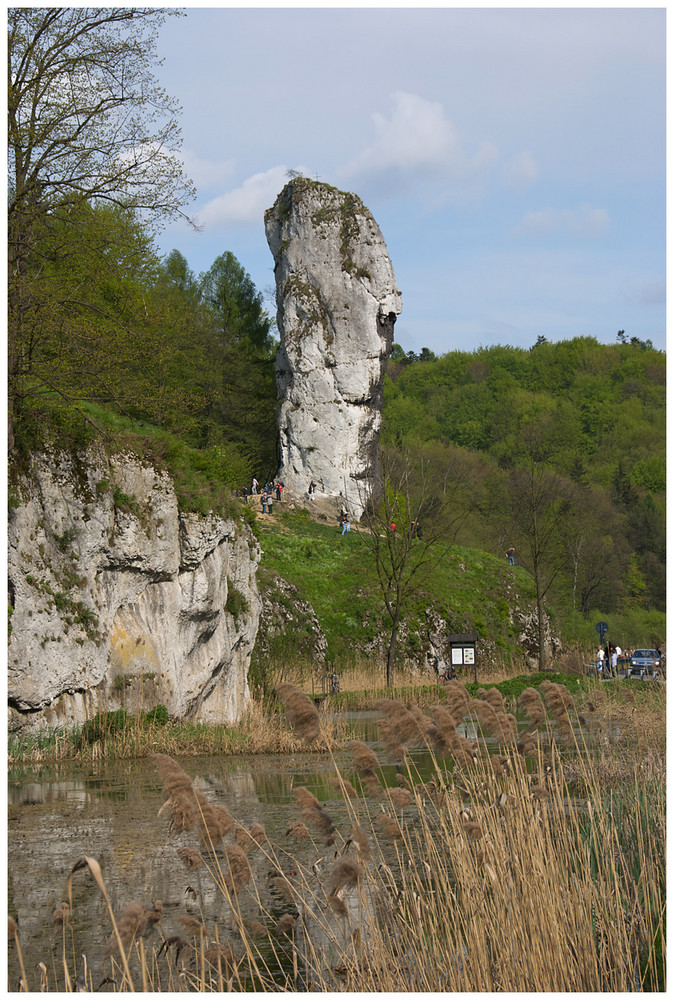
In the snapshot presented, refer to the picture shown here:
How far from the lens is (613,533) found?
60.8 m

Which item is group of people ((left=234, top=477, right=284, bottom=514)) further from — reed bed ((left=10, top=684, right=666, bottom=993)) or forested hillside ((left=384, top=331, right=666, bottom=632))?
reed bed ((left=10, top=684, right=666, bottom=993))

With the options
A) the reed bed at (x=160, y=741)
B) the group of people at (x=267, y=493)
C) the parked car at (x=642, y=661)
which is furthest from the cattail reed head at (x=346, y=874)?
the group of people at (x=267, y=493)

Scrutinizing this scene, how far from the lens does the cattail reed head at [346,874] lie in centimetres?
362

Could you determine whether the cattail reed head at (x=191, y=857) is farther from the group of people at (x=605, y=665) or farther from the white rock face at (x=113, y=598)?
the group of people at (x=605, y=665)

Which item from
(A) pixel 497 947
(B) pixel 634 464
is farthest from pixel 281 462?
(A) pixel 497 947

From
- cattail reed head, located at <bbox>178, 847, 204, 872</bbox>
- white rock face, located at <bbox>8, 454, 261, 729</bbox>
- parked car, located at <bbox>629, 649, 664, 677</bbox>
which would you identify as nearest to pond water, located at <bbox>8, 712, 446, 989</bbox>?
cattail reed head, located at <bbox>178, 847, 204, 872</bbox>

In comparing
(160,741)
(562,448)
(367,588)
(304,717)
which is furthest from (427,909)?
(562,448)

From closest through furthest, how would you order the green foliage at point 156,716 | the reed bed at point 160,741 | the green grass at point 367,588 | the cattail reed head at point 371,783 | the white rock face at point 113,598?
the cattail reed head at point 371,783, the reed bed at point 160,741, the white rock face at point 113,598, the green foliage at point 156,716, the green grass at point 367,588

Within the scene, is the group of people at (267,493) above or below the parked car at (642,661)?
above

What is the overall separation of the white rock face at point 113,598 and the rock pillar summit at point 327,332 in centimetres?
3211

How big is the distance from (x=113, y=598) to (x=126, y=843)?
Result: 8117mm

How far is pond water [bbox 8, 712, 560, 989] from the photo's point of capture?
6031 millimetres

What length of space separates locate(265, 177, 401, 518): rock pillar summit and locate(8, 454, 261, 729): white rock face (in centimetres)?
3211

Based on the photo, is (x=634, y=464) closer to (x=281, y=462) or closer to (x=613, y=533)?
(x=613, y=533)
